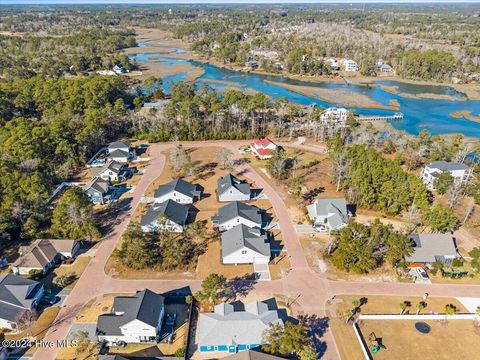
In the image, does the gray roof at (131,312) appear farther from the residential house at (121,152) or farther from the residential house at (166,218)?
the residential house at (121,152)

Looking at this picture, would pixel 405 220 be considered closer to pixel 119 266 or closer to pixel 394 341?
pixel 394 341

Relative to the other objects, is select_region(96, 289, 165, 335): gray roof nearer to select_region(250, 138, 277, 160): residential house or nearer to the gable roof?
the gable roof

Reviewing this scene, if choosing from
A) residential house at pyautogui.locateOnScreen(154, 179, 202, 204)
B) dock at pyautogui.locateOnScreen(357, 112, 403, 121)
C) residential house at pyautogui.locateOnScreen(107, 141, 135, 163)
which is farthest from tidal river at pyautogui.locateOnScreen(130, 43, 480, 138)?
residential house at pyautogui.locateOnScreen(154, 179, 202, 204)

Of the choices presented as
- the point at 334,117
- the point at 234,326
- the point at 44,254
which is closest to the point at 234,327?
the point at 234,326

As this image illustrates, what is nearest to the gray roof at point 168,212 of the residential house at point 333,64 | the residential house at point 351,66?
the residential house at point 333,64

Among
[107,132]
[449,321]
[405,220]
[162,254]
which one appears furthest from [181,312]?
[107,132]

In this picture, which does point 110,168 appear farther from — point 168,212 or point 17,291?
point 17,291
